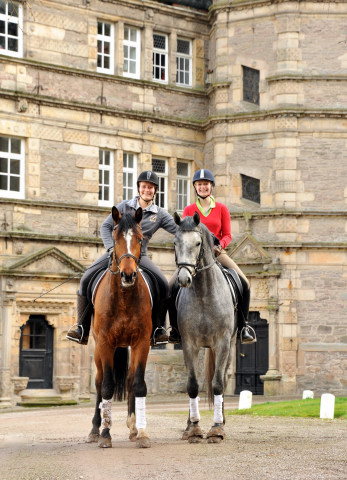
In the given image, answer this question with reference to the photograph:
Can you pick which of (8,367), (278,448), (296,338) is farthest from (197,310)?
(296,338)

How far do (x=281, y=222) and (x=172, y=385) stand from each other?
5.92m

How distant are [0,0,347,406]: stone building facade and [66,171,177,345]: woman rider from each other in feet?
48.6

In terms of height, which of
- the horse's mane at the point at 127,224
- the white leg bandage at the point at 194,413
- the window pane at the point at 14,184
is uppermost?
the window pane at the point at 14,184

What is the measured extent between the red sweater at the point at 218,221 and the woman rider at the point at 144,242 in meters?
0.59

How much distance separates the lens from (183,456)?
1012 centimetres

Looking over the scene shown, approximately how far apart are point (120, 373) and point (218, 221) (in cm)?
237

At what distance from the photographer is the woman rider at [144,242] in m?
12.2

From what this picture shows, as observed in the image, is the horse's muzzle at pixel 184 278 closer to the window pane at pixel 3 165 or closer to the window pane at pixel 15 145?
the window pane at pixel 3 165

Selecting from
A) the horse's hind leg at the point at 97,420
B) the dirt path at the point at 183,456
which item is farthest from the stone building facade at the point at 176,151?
the horse's hind leg at the point at 97,420

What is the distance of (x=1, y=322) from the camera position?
2705 cm

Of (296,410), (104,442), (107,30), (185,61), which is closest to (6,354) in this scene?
(107,30)

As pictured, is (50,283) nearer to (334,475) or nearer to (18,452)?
(18,452)

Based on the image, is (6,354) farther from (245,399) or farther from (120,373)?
(120,373)

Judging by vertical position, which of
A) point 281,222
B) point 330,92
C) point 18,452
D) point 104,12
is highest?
point 104,12
